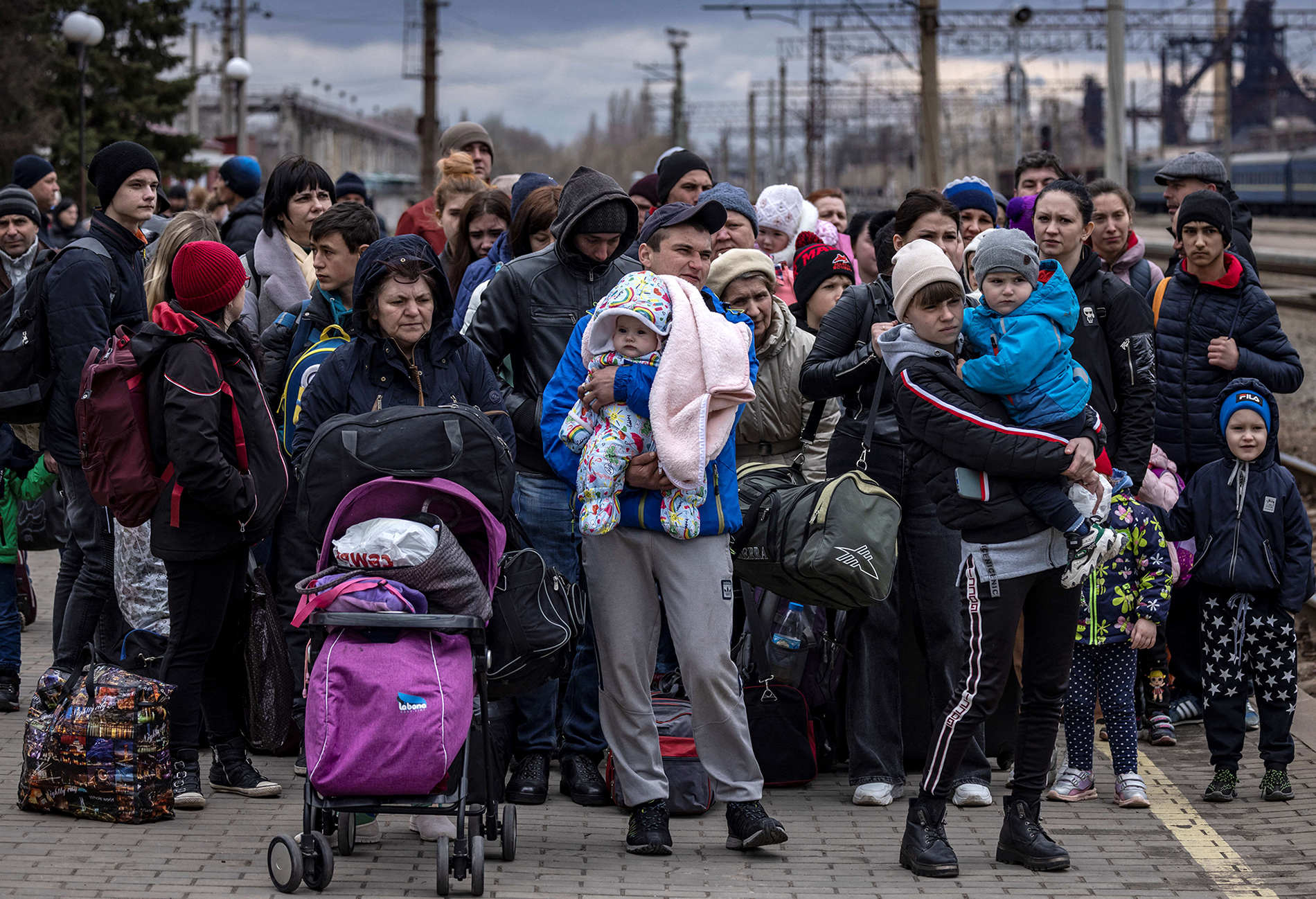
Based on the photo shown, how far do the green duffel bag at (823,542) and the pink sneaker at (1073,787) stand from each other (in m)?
1.18

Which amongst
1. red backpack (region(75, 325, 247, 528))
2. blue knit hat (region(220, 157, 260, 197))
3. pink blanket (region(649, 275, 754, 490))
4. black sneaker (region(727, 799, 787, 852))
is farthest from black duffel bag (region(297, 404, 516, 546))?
blue knit hat (region(220, 157, 260, 197))

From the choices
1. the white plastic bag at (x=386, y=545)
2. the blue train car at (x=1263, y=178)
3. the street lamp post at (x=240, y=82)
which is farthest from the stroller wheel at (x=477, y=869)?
the blue train car at (x=1263, y=178)

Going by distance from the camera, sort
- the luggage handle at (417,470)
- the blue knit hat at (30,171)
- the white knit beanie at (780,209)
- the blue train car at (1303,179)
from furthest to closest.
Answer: the blue train car at (1303,179) < the blue knit hat at (30,171) < the white knit beanie at (780,209) < the luggage handle at (417,470)

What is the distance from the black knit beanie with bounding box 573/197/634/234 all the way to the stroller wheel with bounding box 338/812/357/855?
2392 millimetres

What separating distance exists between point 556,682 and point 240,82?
1218 inches

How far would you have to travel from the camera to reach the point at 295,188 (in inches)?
277

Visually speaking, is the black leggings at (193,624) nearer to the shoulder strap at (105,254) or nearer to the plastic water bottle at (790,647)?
the shoulder strap at (105,254)

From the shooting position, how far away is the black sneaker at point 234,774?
565cm

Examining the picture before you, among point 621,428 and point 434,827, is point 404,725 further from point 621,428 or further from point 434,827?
point 621,428

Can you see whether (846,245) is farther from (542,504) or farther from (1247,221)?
(542,504)

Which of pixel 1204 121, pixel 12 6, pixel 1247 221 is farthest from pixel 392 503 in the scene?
pixel 1204 121

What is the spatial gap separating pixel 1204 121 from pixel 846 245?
9136 cm

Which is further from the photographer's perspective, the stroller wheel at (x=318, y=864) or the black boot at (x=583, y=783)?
the black boot at (x=583, y=783)

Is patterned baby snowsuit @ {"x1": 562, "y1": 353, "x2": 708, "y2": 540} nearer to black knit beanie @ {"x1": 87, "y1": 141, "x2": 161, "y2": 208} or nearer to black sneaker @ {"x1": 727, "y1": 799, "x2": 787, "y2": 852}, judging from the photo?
black sneaker @ {"x1": 727, "y1": 799, "x2": 787, "y2": 852}
